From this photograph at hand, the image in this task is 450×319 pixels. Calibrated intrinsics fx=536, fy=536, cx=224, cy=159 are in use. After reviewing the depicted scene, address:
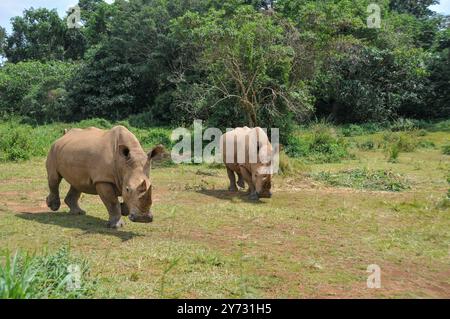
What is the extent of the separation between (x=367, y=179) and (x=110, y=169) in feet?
26.6

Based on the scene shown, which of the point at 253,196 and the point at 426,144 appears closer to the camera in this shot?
the point at 253,196

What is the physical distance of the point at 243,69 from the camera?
67.4ft

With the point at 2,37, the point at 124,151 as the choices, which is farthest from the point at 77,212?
the point at 2,37

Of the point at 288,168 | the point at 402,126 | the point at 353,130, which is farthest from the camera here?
the point at 402,126

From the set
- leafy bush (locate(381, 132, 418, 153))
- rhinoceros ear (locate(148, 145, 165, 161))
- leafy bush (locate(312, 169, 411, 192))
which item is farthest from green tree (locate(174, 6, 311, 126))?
rhinoceros ear (locate(148, 145, 165, 161))

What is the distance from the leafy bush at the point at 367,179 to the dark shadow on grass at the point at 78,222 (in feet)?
23.3

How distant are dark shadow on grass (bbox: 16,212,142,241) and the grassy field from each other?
0.05 ft

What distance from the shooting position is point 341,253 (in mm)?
7508

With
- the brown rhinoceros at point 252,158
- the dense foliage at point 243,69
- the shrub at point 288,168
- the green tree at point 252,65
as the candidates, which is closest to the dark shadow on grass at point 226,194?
the brown rhinoceros at point 252,158

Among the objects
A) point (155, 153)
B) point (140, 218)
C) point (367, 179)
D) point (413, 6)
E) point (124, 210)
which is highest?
point (413, 6)

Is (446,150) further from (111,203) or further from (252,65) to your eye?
(111,203)
